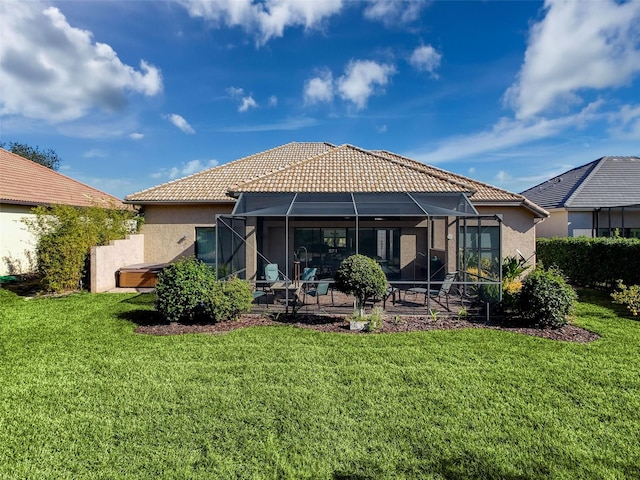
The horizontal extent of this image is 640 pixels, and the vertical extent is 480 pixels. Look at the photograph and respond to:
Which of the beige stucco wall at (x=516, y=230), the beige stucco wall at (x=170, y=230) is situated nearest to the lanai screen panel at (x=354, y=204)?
the beige stucco wall at (x=170, y=230)

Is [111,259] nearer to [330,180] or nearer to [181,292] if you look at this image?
[181,292]

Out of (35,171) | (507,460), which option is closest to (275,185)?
(507,460)

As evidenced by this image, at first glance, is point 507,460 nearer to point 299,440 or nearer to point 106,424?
point 299,440

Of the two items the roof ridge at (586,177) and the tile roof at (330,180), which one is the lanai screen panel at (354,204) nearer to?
the tile roof at (330,180)

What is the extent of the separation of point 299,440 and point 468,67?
17.4 metres

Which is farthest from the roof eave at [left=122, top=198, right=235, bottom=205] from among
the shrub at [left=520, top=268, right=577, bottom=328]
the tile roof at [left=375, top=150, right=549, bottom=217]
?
the shrub at [left=520, top=268, right=577, bottom=328]

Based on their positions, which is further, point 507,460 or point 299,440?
point 299,440

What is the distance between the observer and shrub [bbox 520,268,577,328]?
8.51 metres

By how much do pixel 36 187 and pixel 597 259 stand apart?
28.8 meters

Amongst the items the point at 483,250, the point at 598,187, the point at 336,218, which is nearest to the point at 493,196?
the point at 483,250

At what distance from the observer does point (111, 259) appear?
14.5 meters

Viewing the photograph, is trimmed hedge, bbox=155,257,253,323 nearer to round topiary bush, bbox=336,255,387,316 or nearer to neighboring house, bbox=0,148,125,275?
round topiary bush, bbox=336,255,387,316

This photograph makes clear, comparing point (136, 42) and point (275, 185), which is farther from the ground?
point (136, 42)

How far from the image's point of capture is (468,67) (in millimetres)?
15648
